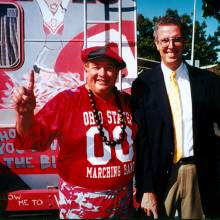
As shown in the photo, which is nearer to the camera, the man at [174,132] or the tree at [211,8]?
the man at [174,132]

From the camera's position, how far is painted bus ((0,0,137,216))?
11.7 ft

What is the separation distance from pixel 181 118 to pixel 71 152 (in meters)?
0.77

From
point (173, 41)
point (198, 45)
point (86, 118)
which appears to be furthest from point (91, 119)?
point (198, 45)

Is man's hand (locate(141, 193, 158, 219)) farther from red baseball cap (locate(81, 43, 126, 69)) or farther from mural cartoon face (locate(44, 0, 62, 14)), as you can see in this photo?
mural cartoon face (locate(44, 0, 62, 14))

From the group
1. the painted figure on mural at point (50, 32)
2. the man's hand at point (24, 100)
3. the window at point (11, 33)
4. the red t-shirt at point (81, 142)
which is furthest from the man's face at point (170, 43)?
the window at point (11, 33)

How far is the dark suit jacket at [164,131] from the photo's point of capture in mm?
2465

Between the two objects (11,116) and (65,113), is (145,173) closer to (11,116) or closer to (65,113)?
(65,113)

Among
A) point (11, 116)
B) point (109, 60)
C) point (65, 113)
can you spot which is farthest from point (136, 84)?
point (11, 116)

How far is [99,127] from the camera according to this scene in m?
2.30

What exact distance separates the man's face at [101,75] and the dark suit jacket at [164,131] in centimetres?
27

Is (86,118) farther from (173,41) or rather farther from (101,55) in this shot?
(173,41)

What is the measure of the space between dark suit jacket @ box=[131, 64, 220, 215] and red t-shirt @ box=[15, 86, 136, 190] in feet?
0.66

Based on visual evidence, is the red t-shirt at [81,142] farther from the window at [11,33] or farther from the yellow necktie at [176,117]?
the window at [11,33]

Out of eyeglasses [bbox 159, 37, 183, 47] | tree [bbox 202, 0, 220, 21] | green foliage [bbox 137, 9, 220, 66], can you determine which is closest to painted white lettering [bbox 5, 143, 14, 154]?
eyeglasses [bbox 159, 37, 183, 47]
